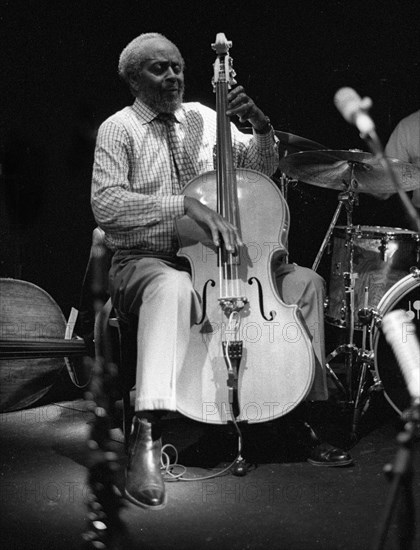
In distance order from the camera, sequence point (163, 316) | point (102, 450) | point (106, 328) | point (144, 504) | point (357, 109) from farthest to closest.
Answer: point (106, 328) → point (102, 450) → point (163, 316) → point (144, 504) → point (357, 109)

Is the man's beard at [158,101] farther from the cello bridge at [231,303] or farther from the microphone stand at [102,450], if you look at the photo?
the cello bridge at [231,303]

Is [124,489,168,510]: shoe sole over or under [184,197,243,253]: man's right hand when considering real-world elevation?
under

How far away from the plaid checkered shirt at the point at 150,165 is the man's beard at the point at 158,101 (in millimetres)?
25

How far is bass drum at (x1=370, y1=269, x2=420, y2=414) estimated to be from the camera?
9.53ft

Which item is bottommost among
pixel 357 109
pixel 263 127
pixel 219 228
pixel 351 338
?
pixel 351 338

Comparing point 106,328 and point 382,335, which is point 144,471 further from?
point 382,335

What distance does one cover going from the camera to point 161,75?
2.69 metres

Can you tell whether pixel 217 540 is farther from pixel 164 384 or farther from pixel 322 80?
pixel 322 80

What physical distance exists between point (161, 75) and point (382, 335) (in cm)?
143

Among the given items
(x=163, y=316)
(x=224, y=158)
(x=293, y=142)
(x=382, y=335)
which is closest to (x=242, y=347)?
(x=163, y=316)

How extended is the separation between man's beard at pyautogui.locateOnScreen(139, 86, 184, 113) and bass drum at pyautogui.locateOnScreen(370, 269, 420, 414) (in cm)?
120

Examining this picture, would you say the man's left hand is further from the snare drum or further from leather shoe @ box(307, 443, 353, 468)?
leather shoe @ box(307, 443, 353, 468)

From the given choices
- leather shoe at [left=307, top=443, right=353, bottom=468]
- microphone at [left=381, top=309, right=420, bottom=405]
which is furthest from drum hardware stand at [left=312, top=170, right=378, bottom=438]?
microphone at [left=381, top=309, right=420, bottom=405]

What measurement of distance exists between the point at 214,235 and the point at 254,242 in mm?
171
